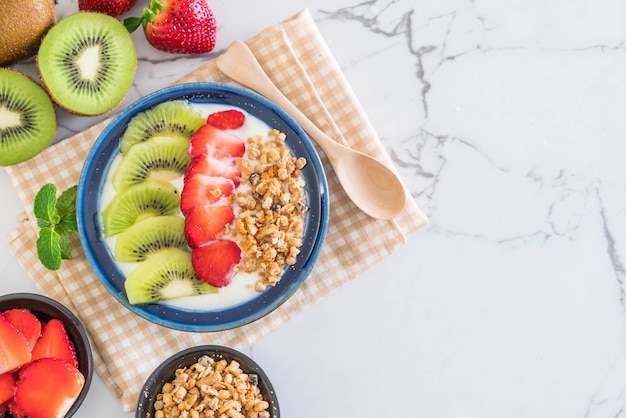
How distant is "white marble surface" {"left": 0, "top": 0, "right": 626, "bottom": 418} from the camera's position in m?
1.52

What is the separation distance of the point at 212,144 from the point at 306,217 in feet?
0.75

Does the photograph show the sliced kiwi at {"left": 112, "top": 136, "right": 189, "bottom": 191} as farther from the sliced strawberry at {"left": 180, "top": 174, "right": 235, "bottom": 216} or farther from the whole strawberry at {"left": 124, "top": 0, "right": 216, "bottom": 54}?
the whole strawberry at {"left": 124, "top": 0, "right": 216, "bottom": 54}

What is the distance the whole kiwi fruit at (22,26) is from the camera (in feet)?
4.26

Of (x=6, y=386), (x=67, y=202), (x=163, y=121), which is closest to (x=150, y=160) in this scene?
(x=163, y=121)

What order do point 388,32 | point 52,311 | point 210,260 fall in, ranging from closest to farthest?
1. point 210,260
2. point 52,311
3. point 388,32

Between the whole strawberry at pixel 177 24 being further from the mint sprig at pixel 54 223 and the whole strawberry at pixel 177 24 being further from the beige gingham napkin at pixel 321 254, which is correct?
the mint sprig at pixel 54 223

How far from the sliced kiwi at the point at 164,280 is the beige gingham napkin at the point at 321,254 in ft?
0.50

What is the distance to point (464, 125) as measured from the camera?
1.55 metres

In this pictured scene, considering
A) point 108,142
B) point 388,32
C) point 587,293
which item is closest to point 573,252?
point 587,293

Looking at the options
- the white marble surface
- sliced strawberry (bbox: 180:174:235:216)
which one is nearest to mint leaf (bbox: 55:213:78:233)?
sliced strawberry (bbox: 180:174:235:216)

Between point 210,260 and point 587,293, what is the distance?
2.90ft

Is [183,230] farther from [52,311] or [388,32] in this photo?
[388,32]

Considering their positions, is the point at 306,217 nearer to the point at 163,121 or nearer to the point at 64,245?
the point at 163,121

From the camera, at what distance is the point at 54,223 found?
4.33ft
